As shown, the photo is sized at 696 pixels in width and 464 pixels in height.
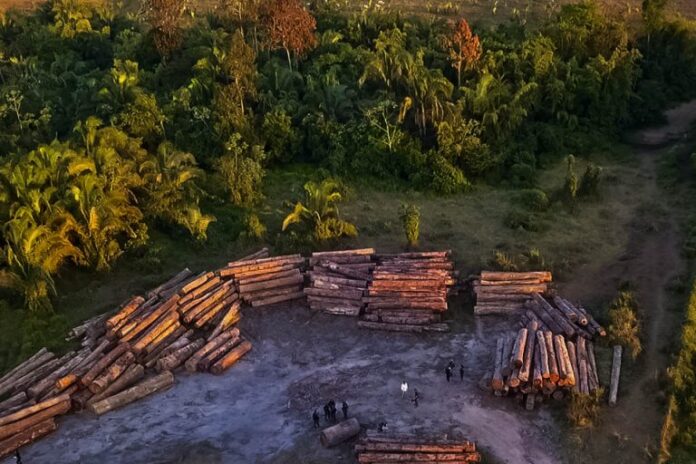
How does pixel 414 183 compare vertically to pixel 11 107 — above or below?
below

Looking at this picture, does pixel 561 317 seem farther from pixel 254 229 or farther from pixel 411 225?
pixel 254 229

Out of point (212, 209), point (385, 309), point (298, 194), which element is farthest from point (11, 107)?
point (385, 309)

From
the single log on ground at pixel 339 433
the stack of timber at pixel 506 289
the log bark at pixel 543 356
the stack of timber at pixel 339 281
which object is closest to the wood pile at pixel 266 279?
the stack of timber at pixel 339 281

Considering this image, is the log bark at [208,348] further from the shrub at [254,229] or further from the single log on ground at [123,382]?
the shrub at [254,229]

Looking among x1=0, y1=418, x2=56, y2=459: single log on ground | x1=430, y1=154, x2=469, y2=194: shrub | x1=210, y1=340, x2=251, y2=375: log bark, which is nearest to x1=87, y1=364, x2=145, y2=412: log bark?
x1=0, y1=418, x2=56, y2=459: single log on ground

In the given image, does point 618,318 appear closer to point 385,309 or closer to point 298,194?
point 385,309

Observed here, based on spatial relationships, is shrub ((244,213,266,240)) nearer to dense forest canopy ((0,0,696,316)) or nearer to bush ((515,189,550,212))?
dense forest canopy ((0,0,696,316))

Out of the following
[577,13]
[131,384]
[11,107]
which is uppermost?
[577,13]
